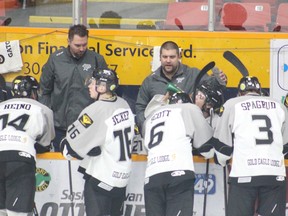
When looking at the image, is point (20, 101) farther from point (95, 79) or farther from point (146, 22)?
point (146, 22)

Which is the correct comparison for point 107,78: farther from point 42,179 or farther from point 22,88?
point 42,179

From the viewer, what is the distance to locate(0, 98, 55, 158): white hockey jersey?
6988 millimetres

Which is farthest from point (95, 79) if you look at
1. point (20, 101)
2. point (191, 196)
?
point (191, 196)

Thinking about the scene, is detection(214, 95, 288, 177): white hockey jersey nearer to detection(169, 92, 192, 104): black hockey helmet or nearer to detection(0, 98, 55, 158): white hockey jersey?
detection(169, 92, 192, 104): black hockey helmet

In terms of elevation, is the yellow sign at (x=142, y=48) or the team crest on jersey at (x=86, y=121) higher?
the yellow sign at (x=142, y=48)

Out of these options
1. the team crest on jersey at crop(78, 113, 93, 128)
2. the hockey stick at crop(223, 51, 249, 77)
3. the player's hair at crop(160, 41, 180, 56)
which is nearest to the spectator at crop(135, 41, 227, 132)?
the player's hair at crop(160, 41, 180, 56)

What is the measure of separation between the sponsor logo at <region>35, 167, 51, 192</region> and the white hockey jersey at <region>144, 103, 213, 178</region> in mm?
957

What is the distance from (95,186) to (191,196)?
723mm

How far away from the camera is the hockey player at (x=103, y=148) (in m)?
6.82

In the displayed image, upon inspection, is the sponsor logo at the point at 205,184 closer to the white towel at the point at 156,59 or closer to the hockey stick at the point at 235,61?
the hockey stick at the point at 235,61

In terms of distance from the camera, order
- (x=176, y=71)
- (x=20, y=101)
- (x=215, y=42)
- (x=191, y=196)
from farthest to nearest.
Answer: (x=215, y=42) → (x=176, y=71) → (x=20, y=101) → (x=191, y=196)

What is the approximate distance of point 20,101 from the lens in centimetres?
710

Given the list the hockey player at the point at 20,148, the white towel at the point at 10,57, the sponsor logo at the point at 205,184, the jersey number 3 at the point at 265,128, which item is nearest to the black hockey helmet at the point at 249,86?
the jersey number 3 at the point at 265,128

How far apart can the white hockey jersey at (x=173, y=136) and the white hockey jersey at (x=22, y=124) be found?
0.86m
